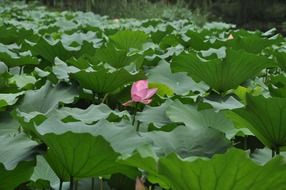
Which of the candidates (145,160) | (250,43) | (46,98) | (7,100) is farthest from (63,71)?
(250,43)

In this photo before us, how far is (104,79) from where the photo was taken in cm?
131

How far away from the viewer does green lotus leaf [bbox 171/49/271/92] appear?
1382 millimetres

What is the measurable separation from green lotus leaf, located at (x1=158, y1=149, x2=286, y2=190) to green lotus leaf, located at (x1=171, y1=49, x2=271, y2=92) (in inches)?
25.9

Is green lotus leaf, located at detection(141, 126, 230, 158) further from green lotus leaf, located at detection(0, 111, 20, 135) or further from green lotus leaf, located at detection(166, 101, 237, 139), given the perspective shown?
green lotus leaf, located at detection(0, 111, 20, 135)

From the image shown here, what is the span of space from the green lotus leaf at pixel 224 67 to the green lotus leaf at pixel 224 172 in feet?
2.16

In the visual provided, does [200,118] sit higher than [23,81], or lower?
higher

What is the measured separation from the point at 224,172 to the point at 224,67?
69 cm

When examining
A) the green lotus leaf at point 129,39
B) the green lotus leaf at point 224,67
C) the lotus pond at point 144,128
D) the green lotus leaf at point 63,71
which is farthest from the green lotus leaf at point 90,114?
the green lotus leaf at point 129,39

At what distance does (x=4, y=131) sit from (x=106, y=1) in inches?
506

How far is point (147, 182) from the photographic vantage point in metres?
0.91

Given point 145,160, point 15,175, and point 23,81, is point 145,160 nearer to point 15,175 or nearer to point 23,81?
point 15,175

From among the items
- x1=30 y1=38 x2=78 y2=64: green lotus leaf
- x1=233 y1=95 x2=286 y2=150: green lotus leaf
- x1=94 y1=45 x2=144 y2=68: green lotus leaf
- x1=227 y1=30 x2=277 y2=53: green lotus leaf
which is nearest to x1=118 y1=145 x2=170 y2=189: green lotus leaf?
x1=233 y1=95 x2=286 y2=150: green lotus leaf

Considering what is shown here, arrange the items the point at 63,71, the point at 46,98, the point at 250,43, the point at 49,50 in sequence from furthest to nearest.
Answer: the point at 250,43 < the point at 49,50 < the point at 63,71 < the point at 46,98

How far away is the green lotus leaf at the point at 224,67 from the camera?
1.38 m
